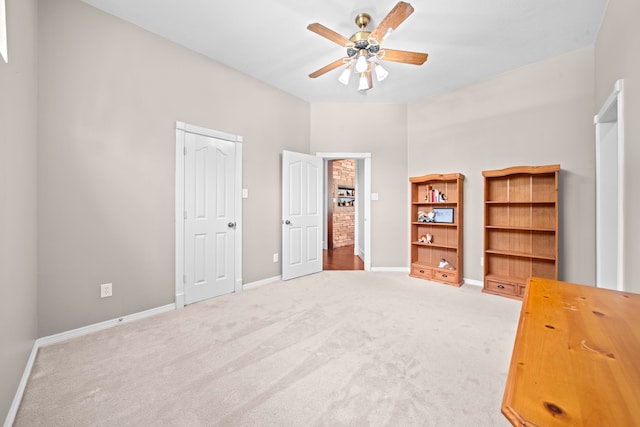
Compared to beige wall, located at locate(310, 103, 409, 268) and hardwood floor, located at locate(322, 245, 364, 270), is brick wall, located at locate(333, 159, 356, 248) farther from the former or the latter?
beige wall, located at locate(310, 103, 409, 268)

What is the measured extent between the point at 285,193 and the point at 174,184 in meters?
1.57

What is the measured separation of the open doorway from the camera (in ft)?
22.5

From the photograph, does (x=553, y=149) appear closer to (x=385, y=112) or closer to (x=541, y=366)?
(x=385, y=112)

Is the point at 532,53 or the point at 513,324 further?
the point at 532,53

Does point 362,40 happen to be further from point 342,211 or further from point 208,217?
point 342,211

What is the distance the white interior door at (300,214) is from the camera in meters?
4.14

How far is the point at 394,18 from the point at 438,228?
3.08 meters

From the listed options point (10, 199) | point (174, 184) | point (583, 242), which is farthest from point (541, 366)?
point (583, 242)

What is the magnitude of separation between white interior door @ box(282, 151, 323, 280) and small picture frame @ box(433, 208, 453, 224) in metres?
1.84

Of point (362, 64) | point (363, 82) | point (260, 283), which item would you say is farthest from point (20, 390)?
point (363, 82)

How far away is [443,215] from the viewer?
13.5 feet

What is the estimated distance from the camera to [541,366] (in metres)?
0.58

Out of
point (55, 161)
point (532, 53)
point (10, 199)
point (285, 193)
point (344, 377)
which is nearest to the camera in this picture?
point (10, 199)

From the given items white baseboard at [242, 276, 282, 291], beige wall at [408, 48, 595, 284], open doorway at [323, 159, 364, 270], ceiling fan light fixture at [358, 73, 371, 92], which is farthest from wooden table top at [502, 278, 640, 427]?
open doorway at [323, 159, 364, 270]
